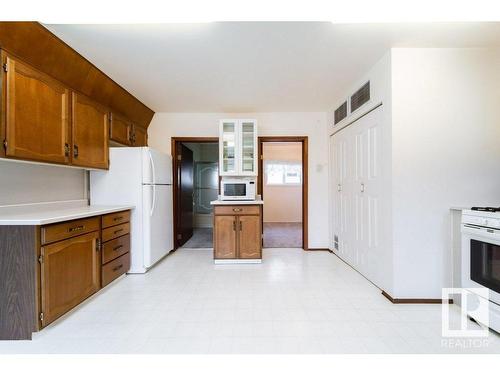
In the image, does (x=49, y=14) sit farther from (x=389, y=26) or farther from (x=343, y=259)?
(x=343, y=259)

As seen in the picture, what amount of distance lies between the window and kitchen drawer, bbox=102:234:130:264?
5210mm

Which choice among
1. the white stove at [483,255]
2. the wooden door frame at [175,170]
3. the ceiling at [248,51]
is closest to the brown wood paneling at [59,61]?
the ceiling at [248,51]

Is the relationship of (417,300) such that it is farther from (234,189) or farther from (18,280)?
(18,280)

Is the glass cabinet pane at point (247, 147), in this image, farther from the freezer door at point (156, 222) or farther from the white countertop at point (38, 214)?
the white countertop at point (38, 214)

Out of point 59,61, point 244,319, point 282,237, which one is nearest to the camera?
point 244,319

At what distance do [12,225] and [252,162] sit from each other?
285 cm

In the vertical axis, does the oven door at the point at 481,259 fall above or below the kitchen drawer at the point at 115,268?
above

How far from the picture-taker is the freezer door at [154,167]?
123 inches

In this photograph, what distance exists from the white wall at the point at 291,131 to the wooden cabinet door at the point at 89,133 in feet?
4.08

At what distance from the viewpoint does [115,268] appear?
2.71 metres

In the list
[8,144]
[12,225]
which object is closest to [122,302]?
[12,225]

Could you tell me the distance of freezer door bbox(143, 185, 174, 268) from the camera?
3.12 meters

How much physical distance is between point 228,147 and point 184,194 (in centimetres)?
143

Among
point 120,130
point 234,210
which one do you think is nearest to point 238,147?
point 234,210
